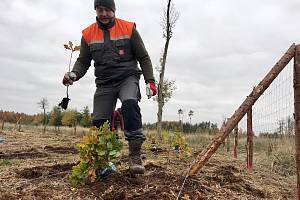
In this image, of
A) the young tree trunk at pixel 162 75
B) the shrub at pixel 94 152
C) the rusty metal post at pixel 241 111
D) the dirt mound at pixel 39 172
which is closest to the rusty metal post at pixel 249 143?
the rusty metal post at pixel 241 111

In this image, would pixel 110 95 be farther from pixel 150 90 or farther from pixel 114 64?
pixel 150 90

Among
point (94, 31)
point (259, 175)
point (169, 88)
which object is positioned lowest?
point (259, 175)

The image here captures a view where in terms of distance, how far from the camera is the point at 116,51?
187 inches

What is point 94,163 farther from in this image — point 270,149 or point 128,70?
point 270,149

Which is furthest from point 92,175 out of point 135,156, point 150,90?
point 150,90

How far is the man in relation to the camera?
15.2 ft

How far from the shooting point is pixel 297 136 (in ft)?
14.1

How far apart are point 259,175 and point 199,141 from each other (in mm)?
9022

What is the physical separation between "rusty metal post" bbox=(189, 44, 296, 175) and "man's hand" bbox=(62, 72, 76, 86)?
1811 mm

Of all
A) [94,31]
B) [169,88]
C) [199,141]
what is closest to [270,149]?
[199,141]

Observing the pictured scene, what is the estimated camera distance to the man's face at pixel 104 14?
470 centimetres

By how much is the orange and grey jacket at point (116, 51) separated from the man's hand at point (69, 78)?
29cm

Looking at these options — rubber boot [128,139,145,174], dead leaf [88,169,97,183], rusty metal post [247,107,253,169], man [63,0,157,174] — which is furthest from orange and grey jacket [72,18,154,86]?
rusty metal post [247,107,253,169]

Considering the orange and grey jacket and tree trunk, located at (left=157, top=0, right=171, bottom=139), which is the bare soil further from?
tree trunk, located at (left=157, top=0, right=171, bottom=139)
